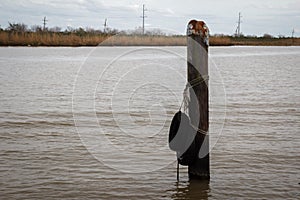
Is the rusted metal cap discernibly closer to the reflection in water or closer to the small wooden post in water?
the small wooden post in water

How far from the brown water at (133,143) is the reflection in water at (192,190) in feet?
0.04

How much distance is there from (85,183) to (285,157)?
3.15 m

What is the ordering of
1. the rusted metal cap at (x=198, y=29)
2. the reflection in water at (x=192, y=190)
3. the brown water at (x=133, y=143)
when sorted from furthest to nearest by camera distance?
1. the brown water at (x=133, y=143)
2. the reflection in water at (x=192, y=190)
3. the rusted metal cap at (x=198, y=29)

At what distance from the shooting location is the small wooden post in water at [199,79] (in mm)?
6070

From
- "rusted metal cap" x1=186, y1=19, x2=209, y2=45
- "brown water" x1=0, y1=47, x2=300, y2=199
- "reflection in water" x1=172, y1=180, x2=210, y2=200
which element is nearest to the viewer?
"rusted metal cap" x1=186, y1=19, x2=209, y2=45

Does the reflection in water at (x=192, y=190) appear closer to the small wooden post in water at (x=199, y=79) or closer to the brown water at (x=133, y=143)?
the brown water at (x=133, y=143)

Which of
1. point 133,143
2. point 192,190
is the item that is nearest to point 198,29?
point 192,190

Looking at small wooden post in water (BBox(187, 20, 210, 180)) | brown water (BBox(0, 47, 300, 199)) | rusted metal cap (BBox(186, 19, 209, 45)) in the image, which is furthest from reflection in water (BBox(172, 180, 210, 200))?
rusted metal cap (BBox(186, 19, 209, 45))

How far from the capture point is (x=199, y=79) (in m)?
6.11

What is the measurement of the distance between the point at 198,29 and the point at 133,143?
328 cm

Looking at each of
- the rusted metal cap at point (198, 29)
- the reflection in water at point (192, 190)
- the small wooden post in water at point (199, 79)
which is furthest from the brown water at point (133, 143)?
the rusted metal cap at point (198, 29)

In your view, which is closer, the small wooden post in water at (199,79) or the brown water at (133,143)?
the small wooden post in water at (199,79)

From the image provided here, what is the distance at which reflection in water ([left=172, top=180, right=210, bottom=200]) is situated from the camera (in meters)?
6.18

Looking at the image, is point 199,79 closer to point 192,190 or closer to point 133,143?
point 192,190
